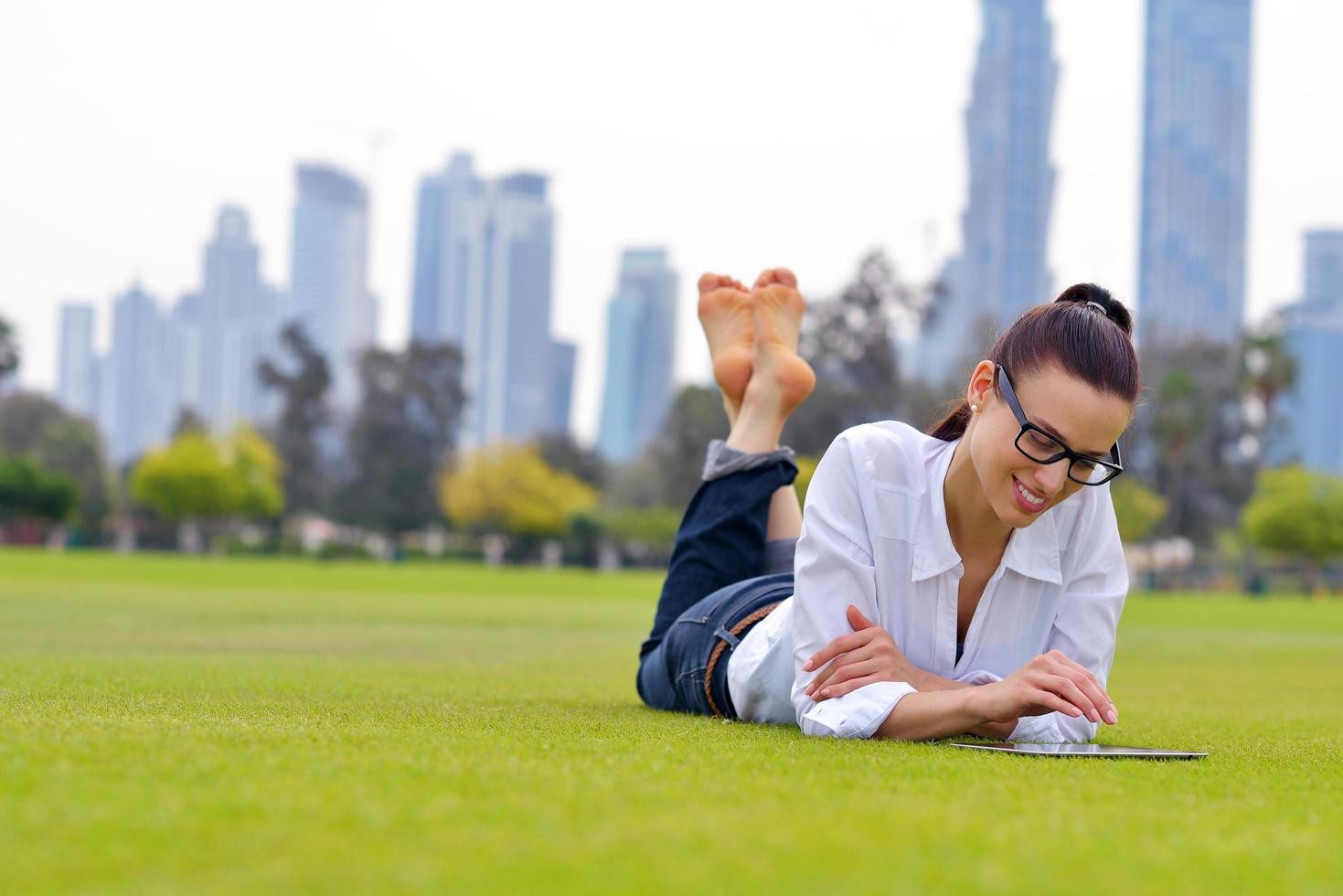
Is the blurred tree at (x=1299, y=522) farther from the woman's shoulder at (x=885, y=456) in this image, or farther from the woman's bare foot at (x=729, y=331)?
the woman's shoulder at (x=885, y=456)

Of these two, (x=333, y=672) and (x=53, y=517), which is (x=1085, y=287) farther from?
(x=53, y=517)

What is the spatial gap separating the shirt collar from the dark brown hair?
315 millimetres

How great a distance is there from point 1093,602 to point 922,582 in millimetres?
452

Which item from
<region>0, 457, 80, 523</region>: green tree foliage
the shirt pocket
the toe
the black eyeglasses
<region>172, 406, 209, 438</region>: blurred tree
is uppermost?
<region>172, 406, 209, 438</region>: blurred tree

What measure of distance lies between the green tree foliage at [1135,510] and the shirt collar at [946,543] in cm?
5163

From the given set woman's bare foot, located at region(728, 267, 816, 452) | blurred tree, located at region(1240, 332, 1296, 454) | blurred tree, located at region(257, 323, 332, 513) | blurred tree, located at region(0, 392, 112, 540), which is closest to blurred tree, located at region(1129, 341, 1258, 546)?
blurred tree, located at region(1240, 332, 1296, 454)

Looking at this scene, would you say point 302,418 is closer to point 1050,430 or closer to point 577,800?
point 1050,430

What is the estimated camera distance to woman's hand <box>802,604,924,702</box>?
10.7 feet

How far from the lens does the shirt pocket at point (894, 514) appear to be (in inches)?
134

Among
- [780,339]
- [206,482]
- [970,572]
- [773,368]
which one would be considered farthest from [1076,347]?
[206,482]

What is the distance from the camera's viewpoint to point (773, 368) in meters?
4.99

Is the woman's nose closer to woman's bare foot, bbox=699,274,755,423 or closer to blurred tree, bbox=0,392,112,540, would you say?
woman's bare foot, bbox=699,274,755,423

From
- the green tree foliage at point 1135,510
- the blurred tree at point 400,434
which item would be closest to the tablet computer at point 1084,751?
the green tree foliage at point 1135,510

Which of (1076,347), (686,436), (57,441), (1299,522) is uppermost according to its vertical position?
(686,436)
